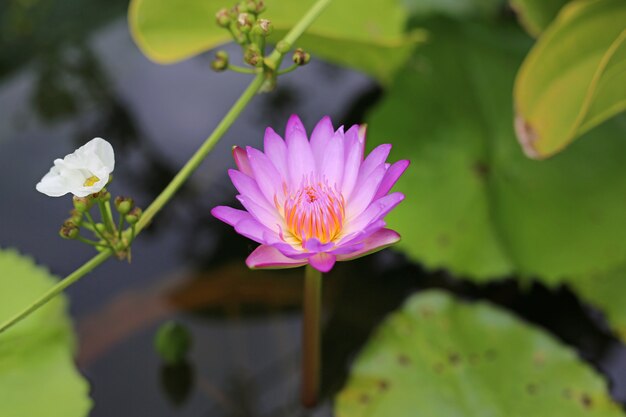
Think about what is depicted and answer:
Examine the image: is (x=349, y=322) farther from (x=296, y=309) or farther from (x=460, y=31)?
(x=460, y=31)

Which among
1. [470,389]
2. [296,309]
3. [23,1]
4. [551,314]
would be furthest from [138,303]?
[23,1]

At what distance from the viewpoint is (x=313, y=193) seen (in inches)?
24.5

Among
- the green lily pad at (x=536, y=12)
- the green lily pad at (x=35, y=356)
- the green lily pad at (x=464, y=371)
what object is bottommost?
the green lily pad at (x=464, y=371)

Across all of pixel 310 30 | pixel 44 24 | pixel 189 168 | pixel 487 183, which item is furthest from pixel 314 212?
pixel 44 24

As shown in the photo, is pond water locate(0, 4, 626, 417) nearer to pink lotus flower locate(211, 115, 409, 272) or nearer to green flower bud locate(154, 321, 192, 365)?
green flower bud locate(154, 321, 192, 365)

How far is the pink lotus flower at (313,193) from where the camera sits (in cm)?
58

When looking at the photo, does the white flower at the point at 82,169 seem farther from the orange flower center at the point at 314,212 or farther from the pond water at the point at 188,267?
the pond water at the point at 188,267

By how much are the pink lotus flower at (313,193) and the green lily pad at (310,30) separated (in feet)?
0.97

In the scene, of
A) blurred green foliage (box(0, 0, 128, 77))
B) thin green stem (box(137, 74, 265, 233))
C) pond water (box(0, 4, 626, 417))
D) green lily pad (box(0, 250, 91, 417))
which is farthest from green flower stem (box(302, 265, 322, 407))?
blurred green foliage (box(0, 0, 128, 77))

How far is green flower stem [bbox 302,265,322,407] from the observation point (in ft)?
2.41

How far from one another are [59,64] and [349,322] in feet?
2.59

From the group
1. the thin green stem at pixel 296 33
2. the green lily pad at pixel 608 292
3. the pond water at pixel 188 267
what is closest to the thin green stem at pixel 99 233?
the thin green stem at pixel 296 33

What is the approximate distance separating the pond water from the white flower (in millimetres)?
428

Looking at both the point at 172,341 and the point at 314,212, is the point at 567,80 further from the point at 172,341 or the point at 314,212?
the point at 172,341
